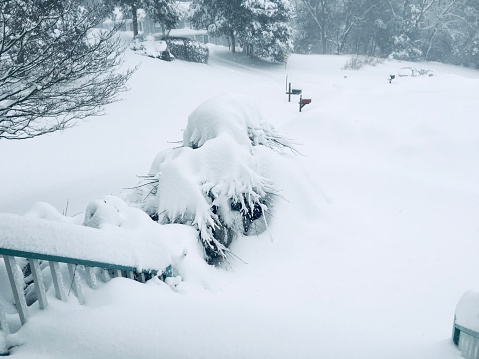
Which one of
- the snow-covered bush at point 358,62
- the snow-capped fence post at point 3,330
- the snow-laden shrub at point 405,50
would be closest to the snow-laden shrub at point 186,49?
the snow-covered bush at point 358,62

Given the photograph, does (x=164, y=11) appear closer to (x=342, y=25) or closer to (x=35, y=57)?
(x=35, y=57)

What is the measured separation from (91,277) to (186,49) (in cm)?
2602

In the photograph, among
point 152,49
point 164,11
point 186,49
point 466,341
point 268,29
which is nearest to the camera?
point 466,341

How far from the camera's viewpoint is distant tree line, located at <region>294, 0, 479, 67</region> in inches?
1490

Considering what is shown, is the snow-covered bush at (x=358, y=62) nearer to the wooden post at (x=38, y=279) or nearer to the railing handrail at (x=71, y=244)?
the railing handrail at (x=71, y=244)

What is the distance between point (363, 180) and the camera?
8781 mm

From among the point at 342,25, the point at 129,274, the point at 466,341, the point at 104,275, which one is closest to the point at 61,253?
the point at 104,275

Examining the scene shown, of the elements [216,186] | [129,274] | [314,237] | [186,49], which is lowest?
[314,237]

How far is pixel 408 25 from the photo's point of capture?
39406 mm

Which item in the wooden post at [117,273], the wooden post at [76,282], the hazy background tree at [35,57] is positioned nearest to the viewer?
the wooden post at [76,282]

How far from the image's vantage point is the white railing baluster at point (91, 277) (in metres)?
2.93

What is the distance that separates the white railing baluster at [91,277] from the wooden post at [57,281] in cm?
20

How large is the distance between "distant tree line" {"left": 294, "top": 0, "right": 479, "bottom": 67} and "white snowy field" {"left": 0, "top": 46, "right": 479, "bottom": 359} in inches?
1042

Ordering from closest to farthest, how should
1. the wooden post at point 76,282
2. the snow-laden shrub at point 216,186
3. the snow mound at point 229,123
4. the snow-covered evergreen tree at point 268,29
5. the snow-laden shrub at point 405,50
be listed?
the wooden post at point 76,282, the snow-laden shrub at point 216,186, the snow mound at point 229,123, the snow-covered evergreen tree at point 268,29, the snow-laden shrub at point 405,50
